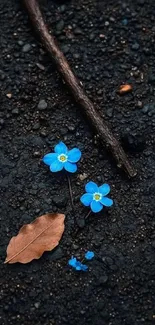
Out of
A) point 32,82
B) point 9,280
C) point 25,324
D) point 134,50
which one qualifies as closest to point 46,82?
point 32,82

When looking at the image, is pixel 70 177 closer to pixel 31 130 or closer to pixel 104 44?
pixel 31 130

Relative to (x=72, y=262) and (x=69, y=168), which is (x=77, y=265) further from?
(x=69, y=168)

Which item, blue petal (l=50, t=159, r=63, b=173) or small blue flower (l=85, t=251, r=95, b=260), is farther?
blue petal (l=50, t=159, r=63, b=173)

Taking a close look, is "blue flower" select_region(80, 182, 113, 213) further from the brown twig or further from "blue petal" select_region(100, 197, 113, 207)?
the brown twig

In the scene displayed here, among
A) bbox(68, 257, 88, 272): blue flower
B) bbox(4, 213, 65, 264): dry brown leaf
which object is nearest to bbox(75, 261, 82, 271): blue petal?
bbox(68, 257, 88, 272): blue flower

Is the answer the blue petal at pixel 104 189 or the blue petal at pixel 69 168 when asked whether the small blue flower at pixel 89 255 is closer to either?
the blue petal at pixel 104 189

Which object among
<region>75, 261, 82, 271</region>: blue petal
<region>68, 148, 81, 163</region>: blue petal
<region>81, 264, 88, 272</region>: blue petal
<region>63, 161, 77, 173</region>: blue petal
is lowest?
<region>81, 264, 88, 272</region>: blue petal

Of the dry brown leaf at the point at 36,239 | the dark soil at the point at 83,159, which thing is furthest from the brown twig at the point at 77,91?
the dry brown leaf at the point at 36,239

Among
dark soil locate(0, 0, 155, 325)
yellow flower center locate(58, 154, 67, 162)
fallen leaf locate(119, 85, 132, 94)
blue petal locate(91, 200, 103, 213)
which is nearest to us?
dark soil locate(0, 0, 155, 325)
